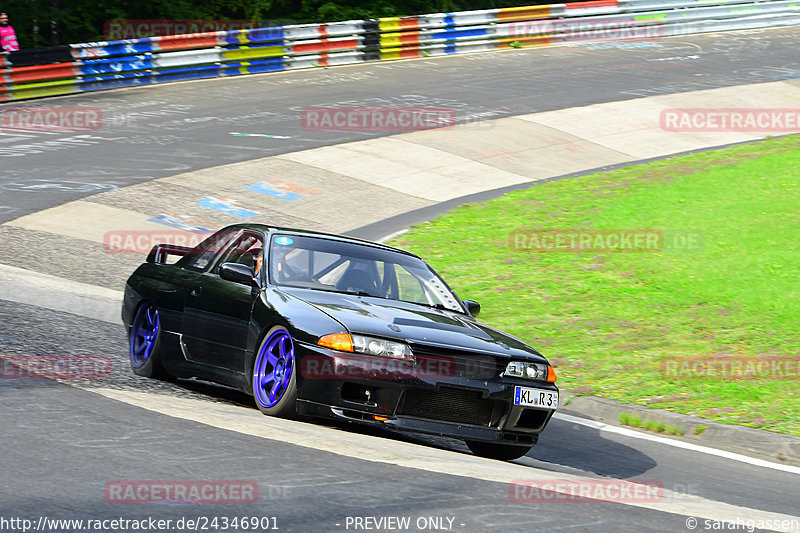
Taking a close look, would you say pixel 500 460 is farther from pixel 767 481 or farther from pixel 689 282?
pixel 689 282

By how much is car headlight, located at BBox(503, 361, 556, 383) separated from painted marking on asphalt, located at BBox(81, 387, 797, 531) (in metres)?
0.59

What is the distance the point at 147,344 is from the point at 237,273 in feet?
4.94

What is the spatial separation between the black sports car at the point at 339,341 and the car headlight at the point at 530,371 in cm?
1

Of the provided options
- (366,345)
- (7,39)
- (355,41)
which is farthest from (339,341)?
(355,41)

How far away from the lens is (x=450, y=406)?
22.3 feet

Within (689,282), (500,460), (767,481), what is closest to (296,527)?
(500,460)

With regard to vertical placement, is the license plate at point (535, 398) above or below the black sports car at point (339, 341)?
below

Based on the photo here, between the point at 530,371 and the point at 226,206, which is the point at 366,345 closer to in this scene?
the point at 530,371

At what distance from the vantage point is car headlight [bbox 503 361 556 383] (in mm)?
6996

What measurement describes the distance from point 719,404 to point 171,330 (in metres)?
4.57

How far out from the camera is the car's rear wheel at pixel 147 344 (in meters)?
8.38

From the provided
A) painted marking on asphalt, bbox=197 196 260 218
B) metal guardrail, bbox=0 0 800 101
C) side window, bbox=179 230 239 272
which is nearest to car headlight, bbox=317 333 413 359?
side window, bbox=179 230 239 272

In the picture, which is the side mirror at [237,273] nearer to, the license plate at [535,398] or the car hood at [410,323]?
the car hood at [410,323]

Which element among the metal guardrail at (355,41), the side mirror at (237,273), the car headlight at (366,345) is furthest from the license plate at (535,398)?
the metal guardrail at (355,41)
